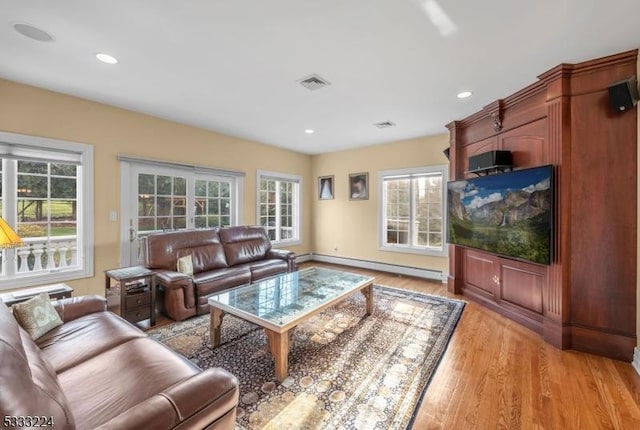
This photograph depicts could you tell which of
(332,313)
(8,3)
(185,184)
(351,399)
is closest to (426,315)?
(332,313)

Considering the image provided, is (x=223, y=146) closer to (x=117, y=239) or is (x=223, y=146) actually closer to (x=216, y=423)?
(x=117, y=239)

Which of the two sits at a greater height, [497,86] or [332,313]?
[497,86]

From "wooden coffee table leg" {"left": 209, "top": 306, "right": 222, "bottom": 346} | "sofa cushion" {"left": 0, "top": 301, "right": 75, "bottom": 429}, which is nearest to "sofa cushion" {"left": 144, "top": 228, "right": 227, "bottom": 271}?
"wooden coffee table leg" {"left": 209, "top": 306, "right": 222, "bottom": 346}

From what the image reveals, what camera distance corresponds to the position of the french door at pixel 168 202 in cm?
364

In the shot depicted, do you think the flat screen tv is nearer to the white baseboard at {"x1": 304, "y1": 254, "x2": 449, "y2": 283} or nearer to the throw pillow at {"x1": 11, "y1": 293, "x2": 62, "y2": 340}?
the white baseboard at {"x1": 304, "y1": 254, "x2": 449, "y2": 283}

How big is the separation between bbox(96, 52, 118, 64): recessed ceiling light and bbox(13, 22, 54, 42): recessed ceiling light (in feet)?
0.94

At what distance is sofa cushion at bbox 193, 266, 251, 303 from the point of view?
10.3 feet

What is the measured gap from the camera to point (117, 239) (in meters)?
3.53

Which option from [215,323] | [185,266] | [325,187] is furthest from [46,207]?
[325,187]

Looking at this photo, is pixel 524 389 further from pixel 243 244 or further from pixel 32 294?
pixel 32 294

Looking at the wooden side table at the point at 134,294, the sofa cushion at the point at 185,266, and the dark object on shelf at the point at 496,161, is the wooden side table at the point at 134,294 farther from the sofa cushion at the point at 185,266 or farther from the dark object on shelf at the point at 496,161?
the dark object on shelf at the point at 496,161

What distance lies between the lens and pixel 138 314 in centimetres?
285

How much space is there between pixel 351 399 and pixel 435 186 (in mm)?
3888

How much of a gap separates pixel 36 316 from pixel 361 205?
485cm
